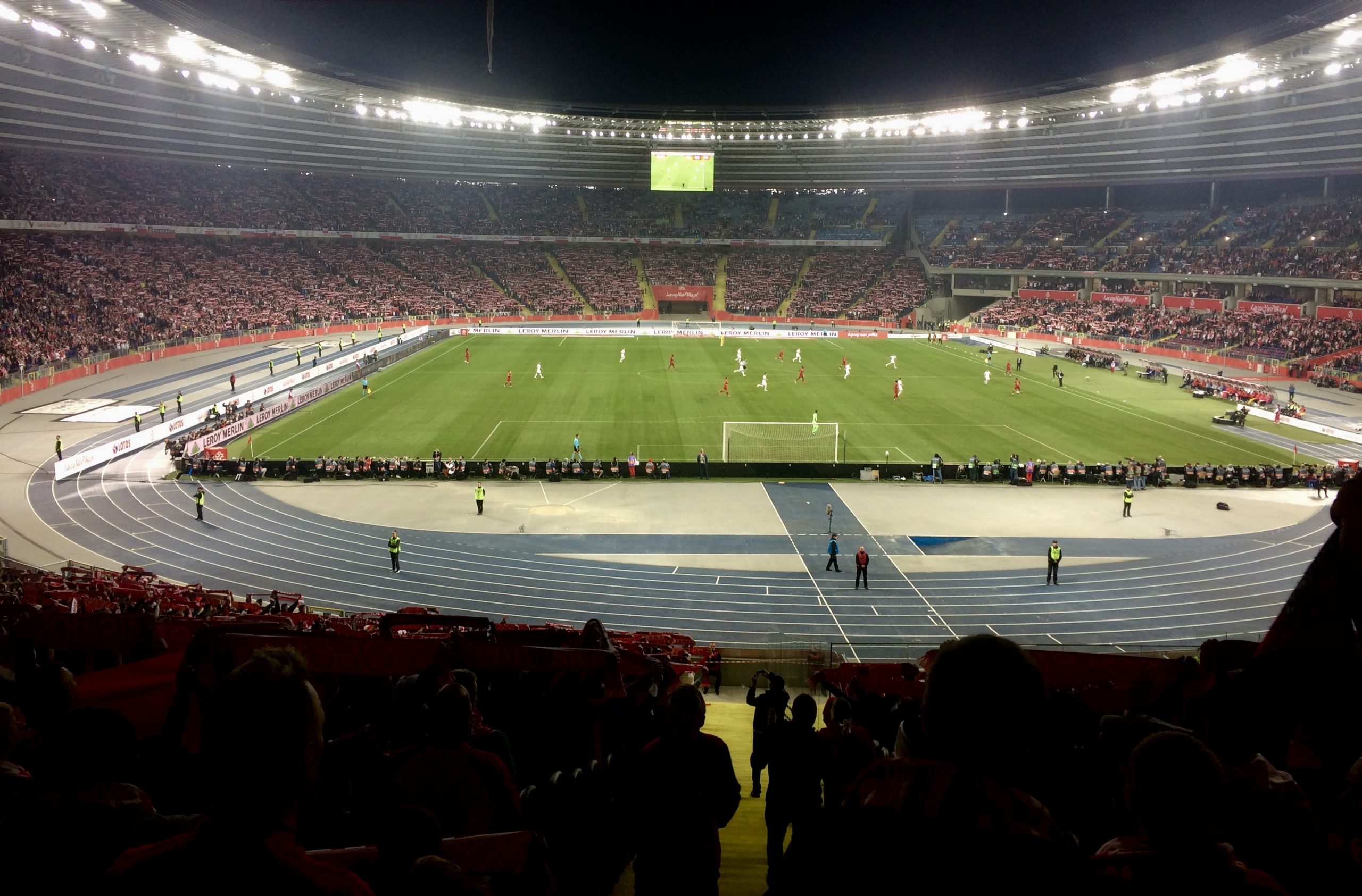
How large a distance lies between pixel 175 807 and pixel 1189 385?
63391mm

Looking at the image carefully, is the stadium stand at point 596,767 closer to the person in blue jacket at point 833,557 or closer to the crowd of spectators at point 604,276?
the person in blue jacket at point 833,557

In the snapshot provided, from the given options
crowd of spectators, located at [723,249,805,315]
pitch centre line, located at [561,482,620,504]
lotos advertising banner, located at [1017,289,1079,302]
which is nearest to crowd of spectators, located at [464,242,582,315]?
crowd of spectators, located at [723,249,805,315]

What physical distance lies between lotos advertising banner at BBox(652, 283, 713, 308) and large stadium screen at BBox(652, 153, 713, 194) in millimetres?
17362

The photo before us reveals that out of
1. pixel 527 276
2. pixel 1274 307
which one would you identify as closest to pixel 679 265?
pixel 527 276

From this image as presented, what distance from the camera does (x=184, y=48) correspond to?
56.0 m

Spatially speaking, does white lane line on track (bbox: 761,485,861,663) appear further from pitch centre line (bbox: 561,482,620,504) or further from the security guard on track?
the security guard on track

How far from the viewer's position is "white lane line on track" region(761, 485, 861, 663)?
21828mm

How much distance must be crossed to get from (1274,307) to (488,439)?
217 ft

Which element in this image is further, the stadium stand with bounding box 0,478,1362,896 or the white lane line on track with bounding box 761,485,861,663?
the white lane line on track with bounding box 761,485,861,663

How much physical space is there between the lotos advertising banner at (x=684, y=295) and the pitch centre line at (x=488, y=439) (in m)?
64.4

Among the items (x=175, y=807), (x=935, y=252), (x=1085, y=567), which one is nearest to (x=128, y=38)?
(x=1085, y=567)

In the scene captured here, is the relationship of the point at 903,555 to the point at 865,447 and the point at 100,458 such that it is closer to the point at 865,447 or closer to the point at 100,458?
the point at 865,447

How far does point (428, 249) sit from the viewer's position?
351ft

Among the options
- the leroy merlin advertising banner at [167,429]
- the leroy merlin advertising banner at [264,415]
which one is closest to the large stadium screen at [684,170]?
the leroy merlin advertising banner at [167,429]
